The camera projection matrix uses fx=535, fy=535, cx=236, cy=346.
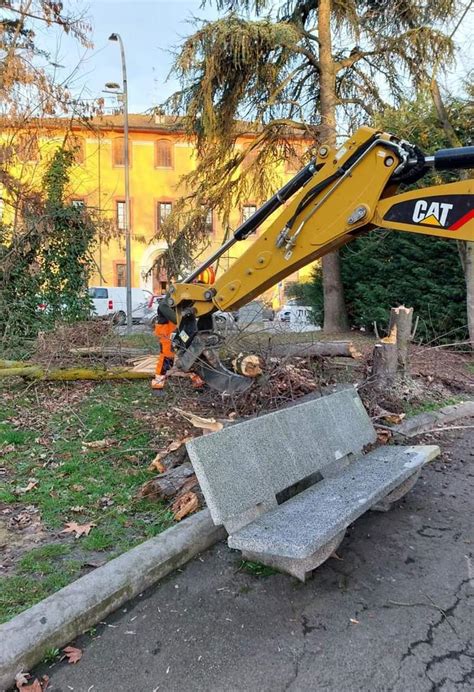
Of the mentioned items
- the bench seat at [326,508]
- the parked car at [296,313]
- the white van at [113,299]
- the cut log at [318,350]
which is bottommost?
the bench seat at [326,508]

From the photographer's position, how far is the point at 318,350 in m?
6.66

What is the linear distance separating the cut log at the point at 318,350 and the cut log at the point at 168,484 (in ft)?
7.99

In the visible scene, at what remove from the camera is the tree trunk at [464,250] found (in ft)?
34.1

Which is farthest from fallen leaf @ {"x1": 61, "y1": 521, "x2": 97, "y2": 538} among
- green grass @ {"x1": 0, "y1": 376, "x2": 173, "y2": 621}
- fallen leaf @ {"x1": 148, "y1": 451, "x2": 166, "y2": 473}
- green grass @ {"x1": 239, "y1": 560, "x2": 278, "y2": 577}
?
green grass @ {"x1": 239, "y1": 560, "x2": 278, "y2": 577}

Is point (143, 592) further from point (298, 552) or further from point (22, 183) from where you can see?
point (22, 183)

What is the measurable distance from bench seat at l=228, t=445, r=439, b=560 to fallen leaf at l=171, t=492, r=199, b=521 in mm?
668

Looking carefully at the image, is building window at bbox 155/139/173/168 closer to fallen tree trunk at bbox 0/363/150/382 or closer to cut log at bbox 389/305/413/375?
fallen tree trunk at bbox 0/363/150/382

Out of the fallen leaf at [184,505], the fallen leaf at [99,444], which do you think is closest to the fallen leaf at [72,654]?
the fallen leaf at [184,505]

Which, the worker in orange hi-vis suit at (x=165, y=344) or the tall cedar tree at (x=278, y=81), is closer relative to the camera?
the worker in orange hi-vis suit at (x=165, y=344)

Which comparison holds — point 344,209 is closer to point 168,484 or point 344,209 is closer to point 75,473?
point 168,484

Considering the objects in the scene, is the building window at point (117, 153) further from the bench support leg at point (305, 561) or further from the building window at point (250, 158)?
the bench support leg at point (305, 561)

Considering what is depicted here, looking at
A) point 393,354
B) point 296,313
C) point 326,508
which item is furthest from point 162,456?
point 296,313

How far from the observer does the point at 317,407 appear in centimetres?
402

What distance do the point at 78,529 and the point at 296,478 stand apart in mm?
1475
